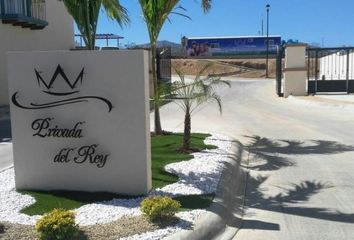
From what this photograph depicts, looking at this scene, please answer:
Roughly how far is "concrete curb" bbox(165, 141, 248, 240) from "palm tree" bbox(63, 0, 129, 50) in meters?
3.53

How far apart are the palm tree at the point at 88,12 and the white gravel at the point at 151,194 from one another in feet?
9.29

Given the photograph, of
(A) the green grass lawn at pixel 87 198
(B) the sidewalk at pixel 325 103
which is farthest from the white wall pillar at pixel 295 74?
(A) the green grass lawn at pixel 87 198

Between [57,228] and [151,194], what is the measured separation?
2112 mm

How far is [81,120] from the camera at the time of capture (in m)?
7.38

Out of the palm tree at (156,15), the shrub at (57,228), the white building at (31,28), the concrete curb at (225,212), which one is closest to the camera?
the shrub at (57,228)

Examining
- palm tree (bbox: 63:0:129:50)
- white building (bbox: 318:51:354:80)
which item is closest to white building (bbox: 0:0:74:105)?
palm tree (bbox: 63:0:129:50)

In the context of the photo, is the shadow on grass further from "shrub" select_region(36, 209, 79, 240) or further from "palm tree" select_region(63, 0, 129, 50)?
"palm tree" select_region(63, 0, 129, 50)

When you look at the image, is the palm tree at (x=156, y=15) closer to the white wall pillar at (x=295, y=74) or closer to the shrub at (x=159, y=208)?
the shrub at (x=159, y=208)

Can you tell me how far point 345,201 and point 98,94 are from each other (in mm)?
3699

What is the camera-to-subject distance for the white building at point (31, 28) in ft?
74.9

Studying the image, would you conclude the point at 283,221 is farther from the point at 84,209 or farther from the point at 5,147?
the point at 5,147

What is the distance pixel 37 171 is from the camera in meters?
7.59

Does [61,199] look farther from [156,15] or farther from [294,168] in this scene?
[156,15]

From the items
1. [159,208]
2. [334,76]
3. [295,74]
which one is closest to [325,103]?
[295,74]
